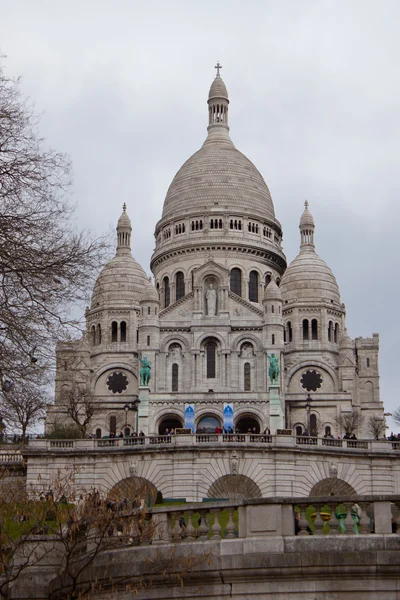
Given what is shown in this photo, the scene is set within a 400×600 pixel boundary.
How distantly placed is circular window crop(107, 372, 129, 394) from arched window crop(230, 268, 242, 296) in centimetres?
1400

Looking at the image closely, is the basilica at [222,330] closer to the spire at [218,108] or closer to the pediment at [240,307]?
the pediment at [240,307]

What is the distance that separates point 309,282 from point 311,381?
10173 mm

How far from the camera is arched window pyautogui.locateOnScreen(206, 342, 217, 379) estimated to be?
10038cm

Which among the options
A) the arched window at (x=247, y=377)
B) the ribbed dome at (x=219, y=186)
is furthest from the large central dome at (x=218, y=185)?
the arched window at (x=247, y=377)

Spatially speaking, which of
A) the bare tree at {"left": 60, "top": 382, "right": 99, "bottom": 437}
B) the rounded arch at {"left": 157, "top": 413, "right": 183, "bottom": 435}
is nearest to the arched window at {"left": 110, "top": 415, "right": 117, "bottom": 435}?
the bare tree at {"left": 60, "top": 382, "right": 99, "bottom": 437}

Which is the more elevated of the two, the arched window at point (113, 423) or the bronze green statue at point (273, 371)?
the bronze green statue at point (273, 371)

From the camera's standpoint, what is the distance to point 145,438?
50.6 m

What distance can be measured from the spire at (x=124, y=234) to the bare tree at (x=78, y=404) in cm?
2125

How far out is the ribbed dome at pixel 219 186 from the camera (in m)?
118

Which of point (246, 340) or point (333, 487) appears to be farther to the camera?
point (246, 340)

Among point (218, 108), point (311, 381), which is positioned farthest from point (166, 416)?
point (218, 108)

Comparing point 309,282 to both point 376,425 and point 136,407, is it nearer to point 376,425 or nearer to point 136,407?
point 376,425

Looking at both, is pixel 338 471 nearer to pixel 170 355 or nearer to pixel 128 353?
pixel 170 355

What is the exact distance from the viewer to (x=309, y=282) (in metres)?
110
